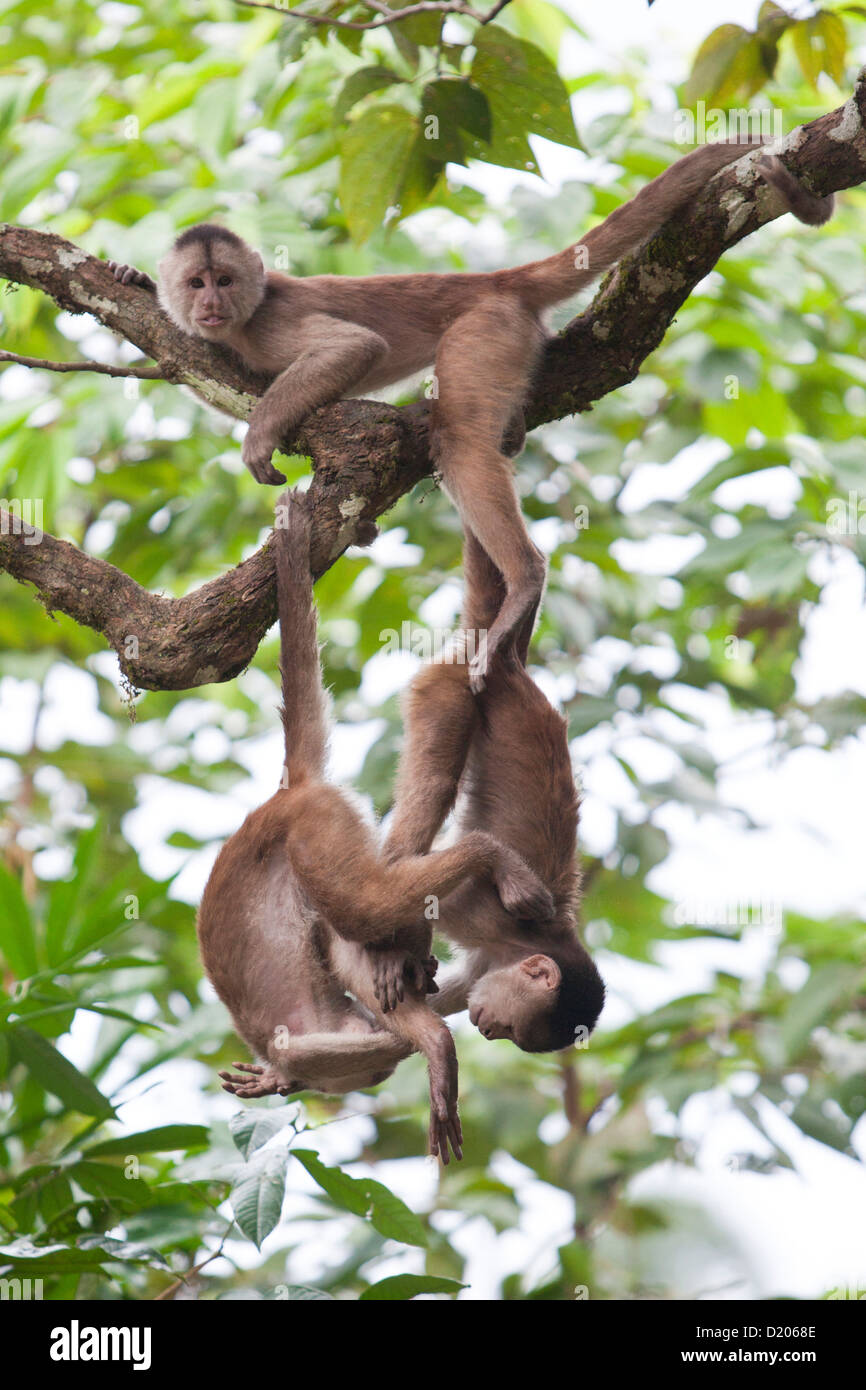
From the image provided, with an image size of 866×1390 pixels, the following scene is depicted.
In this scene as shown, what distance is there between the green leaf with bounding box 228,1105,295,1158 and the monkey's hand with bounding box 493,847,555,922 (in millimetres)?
873

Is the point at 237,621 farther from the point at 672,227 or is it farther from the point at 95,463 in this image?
the point at 95,463

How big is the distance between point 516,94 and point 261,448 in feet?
4.80

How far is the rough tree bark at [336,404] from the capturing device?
387 centimetres

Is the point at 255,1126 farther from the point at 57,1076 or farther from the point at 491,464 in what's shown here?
the point at 491,464

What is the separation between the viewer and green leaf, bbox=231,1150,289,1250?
3568 mm

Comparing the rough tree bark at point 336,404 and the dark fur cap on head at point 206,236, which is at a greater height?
the dark fur cap on head at point 206,236

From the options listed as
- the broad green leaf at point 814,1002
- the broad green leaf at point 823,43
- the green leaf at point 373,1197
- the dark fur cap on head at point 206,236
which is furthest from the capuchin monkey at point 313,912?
the broad green leaf at point 814,1002

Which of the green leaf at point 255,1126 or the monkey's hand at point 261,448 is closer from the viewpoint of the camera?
the green leaf at point 255,1126

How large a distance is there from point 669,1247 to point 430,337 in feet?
17.4

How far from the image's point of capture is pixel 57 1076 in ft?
16.4

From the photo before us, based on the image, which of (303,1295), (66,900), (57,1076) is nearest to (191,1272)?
(303,1295)

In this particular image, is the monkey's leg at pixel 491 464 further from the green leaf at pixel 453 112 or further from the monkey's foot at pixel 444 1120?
the monkey's foot at pixel 444 1120

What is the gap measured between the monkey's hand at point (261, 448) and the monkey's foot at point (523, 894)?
5.58 feet
